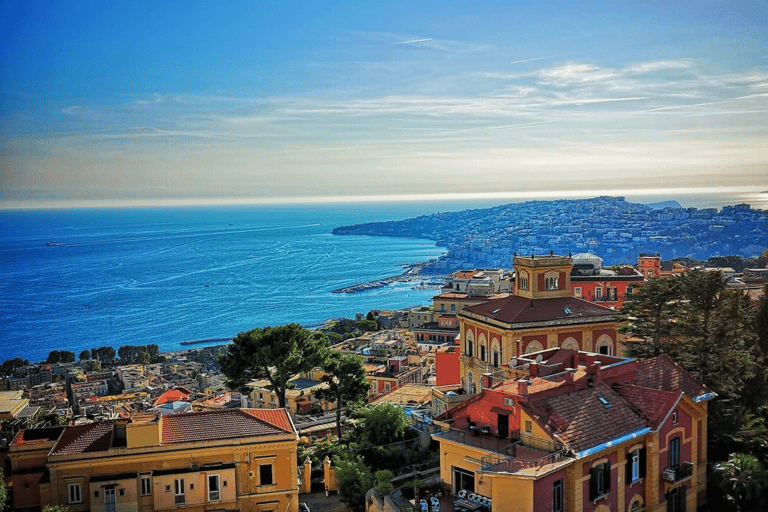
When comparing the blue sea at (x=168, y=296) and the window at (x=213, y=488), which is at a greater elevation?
the window at (x=213, y=488)

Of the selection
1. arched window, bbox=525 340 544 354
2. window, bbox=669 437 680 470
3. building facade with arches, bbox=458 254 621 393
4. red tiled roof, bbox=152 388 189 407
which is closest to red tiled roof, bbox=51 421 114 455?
building facade with arches, bbox=458 254 621 393

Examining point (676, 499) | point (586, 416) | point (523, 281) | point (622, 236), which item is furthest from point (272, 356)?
point (622, 236)

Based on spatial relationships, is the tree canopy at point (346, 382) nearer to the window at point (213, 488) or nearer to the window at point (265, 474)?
the window at point (265, 474)

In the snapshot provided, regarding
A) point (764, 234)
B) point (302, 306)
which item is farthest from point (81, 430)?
point (764, 234)

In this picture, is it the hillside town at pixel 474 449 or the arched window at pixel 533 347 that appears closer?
the hillside town at pixel 474 449

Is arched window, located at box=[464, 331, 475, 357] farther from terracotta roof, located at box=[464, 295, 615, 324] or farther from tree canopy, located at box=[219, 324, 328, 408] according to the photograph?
tree canopy, located at box=[219, 324, 328, 408]

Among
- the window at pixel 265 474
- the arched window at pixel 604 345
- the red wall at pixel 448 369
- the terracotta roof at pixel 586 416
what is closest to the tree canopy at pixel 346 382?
the red wall at pixel 448 369

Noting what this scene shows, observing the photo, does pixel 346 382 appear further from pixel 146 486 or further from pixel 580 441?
pixel 580 441

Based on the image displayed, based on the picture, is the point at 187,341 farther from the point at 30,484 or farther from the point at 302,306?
the point at 30,484
